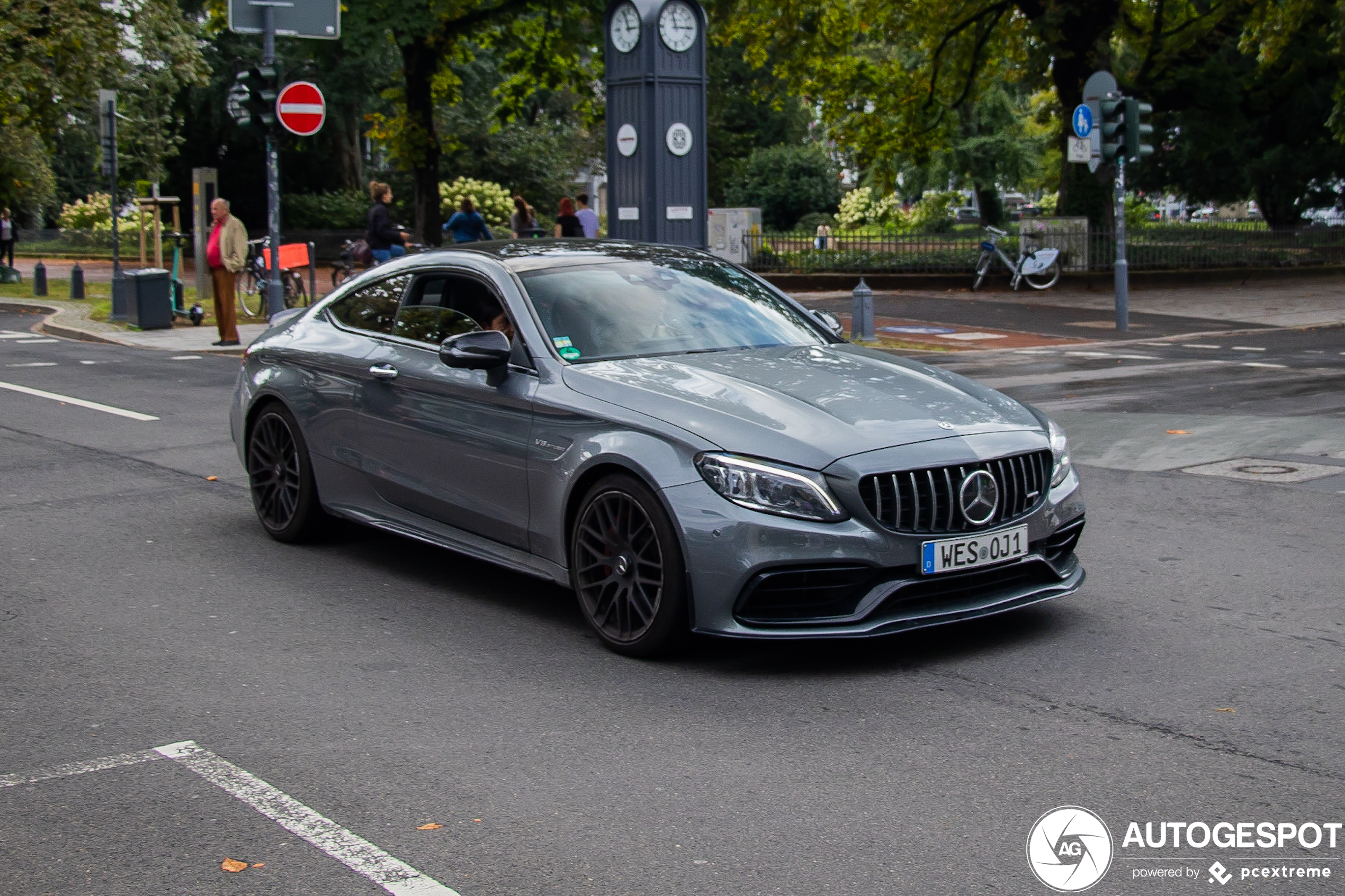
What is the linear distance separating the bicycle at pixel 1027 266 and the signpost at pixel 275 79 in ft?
44.6

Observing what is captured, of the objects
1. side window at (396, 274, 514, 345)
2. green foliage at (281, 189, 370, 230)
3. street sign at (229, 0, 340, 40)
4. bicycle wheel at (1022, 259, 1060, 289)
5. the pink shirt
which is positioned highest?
street sign at (229, 0, 340, 40)

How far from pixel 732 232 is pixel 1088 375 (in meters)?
16.3

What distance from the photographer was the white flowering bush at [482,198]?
44375mm

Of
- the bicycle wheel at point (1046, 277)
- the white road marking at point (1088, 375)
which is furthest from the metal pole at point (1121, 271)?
the bicycle wheel at point (1046, 277)

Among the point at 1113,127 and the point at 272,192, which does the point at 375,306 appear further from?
the point at 1113,127

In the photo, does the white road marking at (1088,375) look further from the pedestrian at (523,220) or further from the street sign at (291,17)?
the pedestrian at (523,220)

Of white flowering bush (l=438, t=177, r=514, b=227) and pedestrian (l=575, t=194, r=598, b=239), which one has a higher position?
white flowering bush (l=438, t=177, r=514, b=227)

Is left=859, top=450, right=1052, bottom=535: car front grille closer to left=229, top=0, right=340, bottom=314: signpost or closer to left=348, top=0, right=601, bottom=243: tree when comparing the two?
left=229, top=0, right=340, bottom=314: signpost

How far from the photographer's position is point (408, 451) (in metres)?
6.86

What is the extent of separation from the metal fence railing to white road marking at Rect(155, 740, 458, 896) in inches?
1029

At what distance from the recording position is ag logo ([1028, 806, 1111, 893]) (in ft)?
12.2

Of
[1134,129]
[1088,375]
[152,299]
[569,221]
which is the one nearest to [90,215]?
[152,299]

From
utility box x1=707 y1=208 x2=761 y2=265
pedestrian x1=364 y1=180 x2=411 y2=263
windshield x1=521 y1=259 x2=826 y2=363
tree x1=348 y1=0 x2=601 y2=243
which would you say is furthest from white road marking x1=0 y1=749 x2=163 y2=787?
utility box x1=707 y1=208 x2=761 y2=265

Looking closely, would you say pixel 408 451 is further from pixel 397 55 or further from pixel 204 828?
pixel 397 55
